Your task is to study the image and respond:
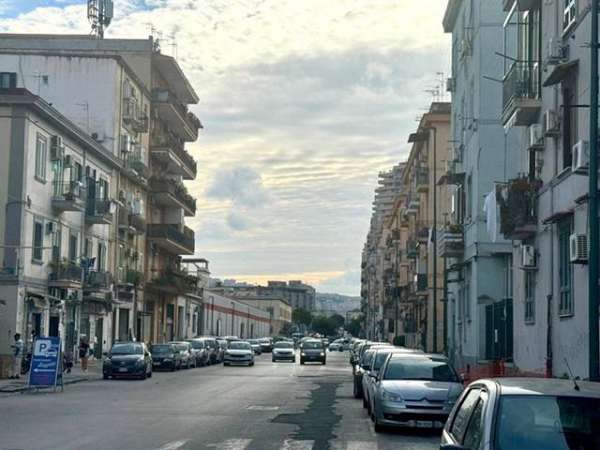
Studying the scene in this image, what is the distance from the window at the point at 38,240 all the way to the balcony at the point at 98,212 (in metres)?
7.21

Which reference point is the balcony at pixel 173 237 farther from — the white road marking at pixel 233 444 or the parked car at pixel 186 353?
the white road marking at pixel 233 444

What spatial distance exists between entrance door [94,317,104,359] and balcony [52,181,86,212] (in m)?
10.1

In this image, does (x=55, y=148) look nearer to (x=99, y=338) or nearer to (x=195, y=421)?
(x=99, y=338)

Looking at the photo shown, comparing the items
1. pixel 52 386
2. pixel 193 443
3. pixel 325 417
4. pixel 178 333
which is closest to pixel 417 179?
pixel 178 333

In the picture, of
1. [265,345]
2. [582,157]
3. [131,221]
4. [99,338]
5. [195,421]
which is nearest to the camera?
[582,157]

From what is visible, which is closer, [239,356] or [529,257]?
[529,257]

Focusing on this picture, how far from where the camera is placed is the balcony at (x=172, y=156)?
68.6 m

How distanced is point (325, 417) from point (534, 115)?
961cm

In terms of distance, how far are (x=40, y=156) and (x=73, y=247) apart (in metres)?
7.56

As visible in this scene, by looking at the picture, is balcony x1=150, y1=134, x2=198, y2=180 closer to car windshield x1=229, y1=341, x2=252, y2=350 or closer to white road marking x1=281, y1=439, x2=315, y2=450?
car windshield x1=229, y1=341, x2=252, y2=350

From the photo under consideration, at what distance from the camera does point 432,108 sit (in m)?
66.8

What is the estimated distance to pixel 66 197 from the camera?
4531 centimetres

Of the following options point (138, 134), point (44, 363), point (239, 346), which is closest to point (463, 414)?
point (44, 363)

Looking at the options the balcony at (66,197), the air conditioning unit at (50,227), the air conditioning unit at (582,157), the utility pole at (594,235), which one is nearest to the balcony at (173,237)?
the balcony at (66,197)
